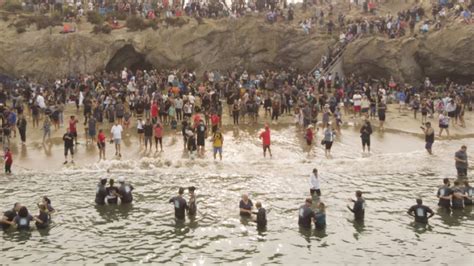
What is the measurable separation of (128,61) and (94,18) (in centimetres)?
414

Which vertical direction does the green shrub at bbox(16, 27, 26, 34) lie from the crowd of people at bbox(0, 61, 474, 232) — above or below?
above

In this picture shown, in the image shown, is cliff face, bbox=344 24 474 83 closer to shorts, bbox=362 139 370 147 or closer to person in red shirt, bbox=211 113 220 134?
shorts, bbox=362 139 370 147

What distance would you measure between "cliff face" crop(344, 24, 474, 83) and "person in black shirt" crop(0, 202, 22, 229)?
30112mm

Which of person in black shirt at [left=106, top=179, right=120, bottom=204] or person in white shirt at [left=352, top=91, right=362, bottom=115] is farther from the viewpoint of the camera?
person in white shirt at [left=352, top=91, right=362, bottom=115]

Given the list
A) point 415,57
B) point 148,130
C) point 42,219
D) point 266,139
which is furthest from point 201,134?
point 415,57

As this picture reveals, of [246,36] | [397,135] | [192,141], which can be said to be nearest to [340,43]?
[246,36]

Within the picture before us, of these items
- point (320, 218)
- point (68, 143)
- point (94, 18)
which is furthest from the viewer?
point (94, 18)

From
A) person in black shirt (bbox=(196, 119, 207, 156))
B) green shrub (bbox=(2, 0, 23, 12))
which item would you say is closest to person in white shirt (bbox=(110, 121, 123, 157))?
person in black shirt (bbox=(196, 119, 207, 156))

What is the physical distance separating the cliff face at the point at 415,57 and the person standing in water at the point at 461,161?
63.6 ft

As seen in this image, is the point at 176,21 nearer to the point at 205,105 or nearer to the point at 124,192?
the point at 205,105

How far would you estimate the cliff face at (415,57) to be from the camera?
42219mm

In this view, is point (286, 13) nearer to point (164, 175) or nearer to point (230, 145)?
point (230, 145)

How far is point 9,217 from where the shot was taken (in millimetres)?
19250

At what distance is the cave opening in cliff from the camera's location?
1740 inches
